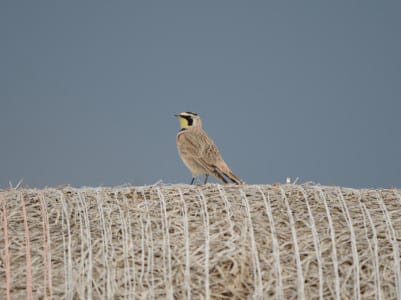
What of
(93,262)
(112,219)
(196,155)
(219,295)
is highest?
(196,155)

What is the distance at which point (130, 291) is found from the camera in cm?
428

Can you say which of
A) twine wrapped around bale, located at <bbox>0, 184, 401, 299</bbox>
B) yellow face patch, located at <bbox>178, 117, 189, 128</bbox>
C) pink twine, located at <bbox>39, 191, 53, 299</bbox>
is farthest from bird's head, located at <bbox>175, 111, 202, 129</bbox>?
pink twine, located at <bbox>39, 191, 53, 299</bbox>

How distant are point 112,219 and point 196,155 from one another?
2.17m

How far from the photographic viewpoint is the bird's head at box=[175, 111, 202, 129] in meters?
7.34

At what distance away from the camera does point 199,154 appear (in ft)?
21.9

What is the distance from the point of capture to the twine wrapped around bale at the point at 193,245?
4305 mm

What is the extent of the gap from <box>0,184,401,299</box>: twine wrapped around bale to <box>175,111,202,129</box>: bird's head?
2425mm

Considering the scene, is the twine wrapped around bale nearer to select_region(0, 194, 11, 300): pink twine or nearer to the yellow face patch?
select_region(0, 194, 11, 300): pink twine

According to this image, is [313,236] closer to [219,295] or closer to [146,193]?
[219,295]

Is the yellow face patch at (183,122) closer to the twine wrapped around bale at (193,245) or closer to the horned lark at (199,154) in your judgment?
the horned lark at (199,154)

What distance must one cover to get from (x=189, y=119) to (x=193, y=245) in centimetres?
305

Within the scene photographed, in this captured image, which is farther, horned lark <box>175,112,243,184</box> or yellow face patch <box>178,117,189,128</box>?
yellow face patch <box>178,117,189,128</box>

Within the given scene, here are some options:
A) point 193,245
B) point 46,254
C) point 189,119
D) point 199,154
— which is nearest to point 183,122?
point 189,119

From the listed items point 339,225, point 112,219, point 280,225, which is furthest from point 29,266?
point 339,225
